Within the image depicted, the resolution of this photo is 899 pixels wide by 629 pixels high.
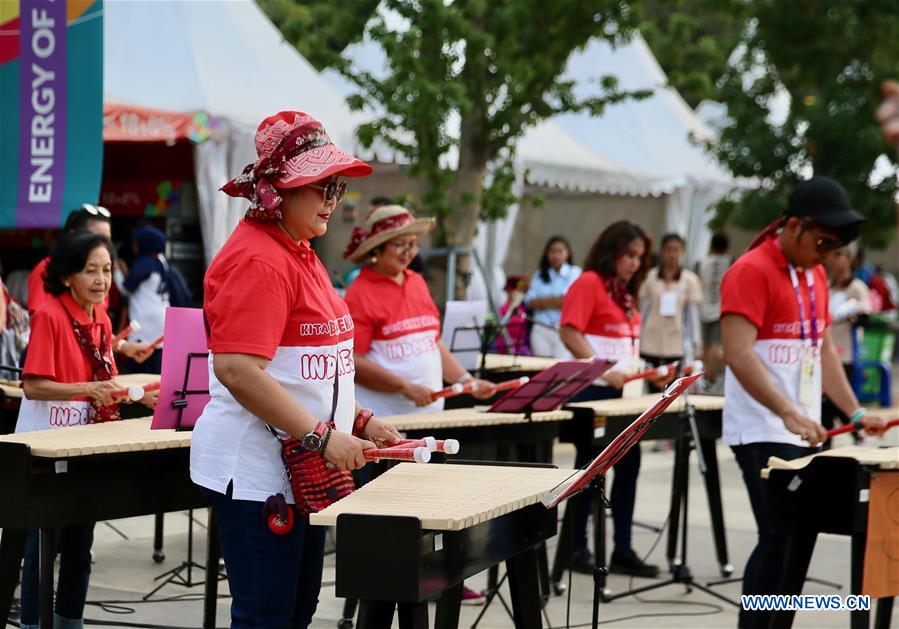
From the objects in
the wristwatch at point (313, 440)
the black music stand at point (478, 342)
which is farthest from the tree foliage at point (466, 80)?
the wristwatch at point (313, 440)

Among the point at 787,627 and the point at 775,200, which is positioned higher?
the point at 775,200

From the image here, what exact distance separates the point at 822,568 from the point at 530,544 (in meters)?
4.16

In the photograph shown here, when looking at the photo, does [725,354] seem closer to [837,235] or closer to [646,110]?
[837,235]

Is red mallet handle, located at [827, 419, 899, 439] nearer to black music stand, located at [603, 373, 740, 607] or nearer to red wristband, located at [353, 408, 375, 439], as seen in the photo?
black music stand, located at [603, 373, 740, 607]

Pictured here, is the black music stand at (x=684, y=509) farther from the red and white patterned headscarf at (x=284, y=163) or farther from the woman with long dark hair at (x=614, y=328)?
the red and white patterned headscarf at (x=284, y=163)

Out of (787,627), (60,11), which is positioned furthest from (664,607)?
(60,11)

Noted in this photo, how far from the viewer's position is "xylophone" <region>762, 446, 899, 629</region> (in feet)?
16.1

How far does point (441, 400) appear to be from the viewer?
6.72 m

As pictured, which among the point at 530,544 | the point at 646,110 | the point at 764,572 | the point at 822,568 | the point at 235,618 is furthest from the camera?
the point at 646,110

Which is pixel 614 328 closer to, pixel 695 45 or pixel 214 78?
pixel 214 78

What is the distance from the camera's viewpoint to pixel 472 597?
6961 mm

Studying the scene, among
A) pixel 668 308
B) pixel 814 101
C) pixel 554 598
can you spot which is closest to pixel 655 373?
pixel 554 598

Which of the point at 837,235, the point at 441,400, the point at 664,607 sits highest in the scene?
the point at 837,235

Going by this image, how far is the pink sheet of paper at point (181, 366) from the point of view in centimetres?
454
